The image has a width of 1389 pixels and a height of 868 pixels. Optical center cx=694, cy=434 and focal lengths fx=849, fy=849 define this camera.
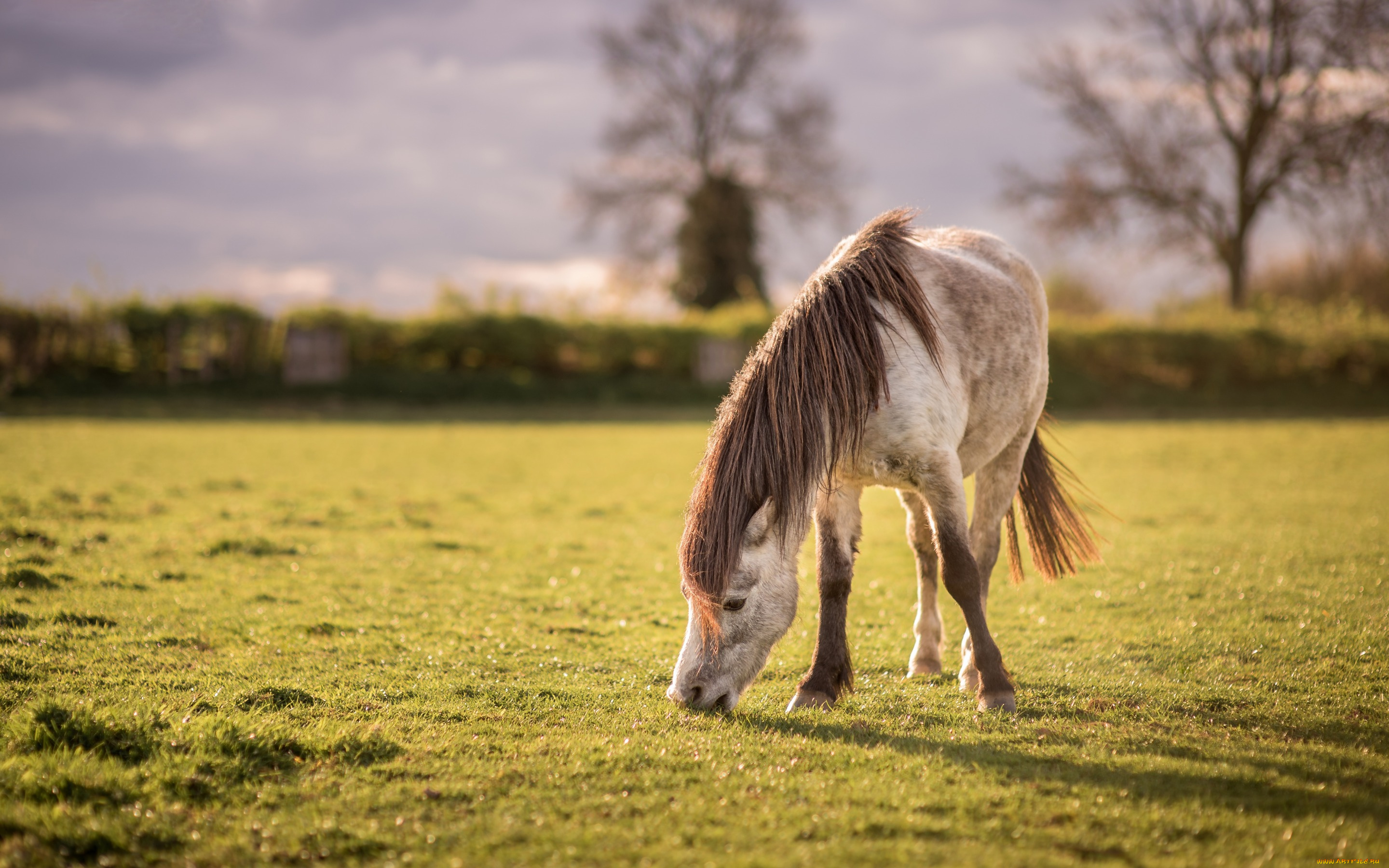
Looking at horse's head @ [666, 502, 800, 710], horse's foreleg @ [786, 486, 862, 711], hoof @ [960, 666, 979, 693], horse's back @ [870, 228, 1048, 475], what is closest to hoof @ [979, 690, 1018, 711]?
hoof @ [960, 666, 979, 693]

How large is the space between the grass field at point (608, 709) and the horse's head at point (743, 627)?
0.14m

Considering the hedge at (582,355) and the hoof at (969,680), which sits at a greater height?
the hedge at (582,355)

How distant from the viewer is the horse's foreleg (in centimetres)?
421

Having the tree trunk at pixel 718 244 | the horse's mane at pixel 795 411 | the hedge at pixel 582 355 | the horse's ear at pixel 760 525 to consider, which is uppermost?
the tree trunk at pixel 718 244

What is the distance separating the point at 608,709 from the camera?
4016 mm

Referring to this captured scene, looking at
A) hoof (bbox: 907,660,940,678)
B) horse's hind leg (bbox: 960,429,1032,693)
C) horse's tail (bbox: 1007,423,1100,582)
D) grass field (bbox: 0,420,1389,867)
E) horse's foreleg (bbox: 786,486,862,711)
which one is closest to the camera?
grass field (bbox: 0,420,1389,867)

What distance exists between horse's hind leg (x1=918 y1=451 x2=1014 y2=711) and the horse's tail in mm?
1439

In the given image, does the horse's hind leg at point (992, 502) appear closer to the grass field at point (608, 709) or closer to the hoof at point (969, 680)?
the hoof at point (969, 680)

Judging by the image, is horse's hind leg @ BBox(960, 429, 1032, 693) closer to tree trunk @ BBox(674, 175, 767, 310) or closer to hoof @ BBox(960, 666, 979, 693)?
hoof @ BBox(960, 666, 979, 693)

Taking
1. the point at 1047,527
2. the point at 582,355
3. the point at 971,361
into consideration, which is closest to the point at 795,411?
the point at 971,361

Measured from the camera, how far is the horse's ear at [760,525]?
3.75m

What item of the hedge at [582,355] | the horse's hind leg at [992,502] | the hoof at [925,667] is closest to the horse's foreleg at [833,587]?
the hoof at [925,667]

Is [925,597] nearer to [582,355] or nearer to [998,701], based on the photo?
[998,701]

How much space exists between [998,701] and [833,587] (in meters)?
0.93
